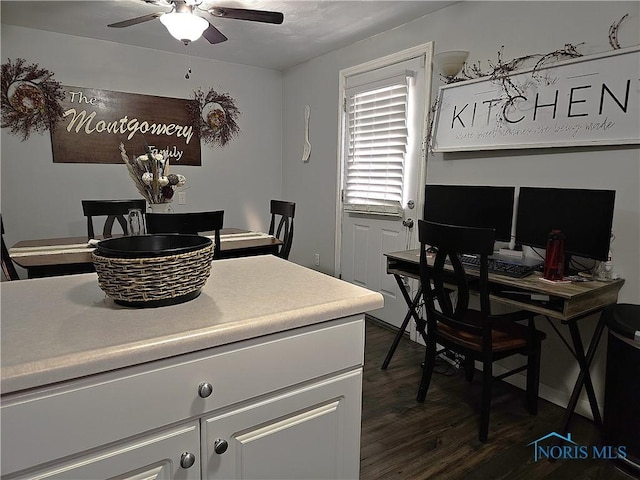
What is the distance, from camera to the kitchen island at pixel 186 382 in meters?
0.70

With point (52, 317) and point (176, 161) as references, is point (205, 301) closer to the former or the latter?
point (52, 317)

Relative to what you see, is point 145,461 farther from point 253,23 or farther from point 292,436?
point 253,23

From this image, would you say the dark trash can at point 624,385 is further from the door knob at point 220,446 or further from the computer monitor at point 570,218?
the door knob at point 220,446

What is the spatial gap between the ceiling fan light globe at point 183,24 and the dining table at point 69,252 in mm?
1317

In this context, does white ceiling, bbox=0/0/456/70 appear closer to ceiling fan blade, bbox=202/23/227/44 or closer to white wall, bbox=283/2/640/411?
white wall, bbox=283/2/640/411

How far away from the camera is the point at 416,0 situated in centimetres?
279

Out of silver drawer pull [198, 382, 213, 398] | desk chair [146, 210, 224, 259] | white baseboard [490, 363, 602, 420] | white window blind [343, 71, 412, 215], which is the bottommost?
white baseboard [490, 363, 602, 420]

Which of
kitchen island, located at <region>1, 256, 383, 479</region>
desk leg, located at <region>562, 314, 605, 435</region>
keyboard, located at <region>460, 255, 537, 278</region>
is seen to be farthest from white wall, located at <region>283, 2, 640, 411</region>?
kitchen island, located at <region>1, 256, 383, 479</region>

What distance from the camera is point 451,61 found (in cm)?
271

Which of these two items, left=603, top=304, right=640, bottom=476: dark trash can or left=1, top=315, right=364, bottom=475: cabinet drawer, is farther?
left=603, top=304, right=640, bottom=476: dark trash can

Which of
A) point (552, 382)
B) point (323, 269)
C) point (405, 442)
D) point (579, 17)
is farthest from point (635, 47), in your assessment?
point (323, 269)

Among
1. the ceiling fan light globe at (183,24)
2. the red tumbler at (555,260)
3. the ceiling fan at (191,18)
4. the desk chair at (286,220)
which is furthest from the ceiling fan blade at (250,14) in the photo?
the red tumbler at (555,260)

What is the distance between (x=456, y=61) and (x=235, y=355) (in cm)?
256

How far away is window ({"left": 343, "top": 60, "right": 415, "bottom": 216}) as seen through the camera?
10.7 feet
